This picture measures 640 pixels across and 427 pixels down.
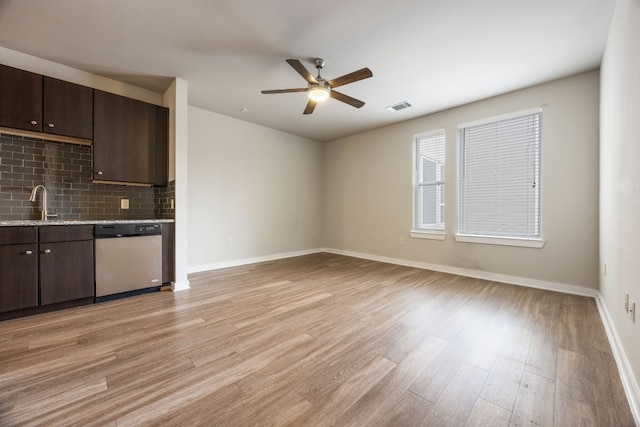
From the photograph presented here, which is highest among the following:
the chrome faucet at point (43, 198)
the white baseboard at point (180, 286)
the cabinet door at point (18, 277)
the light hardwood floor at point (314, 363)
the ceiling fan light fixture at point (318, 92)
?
the ceiling fan light fixture at point (318, 92)

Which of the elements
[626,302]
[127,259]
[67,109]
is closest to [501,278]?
[626,302]

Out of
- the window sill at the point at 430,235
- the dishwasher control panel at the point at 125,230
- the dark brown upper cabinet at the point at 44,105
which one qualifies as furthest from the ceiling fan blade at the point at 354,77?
the window sill at the point at 430,235

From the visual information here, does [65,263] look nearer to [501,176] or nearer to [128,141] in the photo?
[128,141]

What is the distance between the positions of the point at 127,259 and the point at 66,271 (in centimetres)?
52

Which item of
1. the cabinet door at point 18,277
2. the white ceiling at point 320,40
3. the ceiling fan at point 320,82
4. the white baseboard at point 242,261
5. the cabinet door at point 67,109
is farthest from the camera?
the white baseboard at point 242,261

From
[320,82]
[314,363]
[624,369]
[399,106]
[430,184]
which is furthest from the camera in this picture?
[430,184]

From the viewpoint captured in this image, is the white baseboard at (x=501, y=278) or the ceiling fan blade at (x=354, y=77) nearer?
the ceiling fan blade at (x=354, y=77)

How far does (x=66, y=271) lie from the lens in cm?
269

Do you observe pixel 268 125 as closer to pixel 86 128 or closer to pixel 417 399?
pixel 86 128

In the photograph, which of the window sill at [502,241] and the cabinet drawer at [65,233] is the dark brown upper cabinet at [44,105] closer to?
the cabinet drawer at [65,233]

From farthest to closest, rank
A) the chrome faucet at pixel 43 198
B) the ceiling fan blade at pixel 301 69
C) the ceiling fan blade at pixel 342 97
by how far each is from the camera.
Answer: the ceiling fan blade at pixel 342 97, the chrome faucet at pixel 43 198, the ceiling fan blade at pixel 301 69

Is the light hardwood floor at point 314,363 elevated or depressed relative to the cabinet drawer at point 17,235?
depressed

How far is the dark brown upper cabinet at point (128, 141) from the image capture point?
311 cm

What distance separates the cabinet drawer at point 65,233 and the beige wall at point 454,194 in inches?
179
